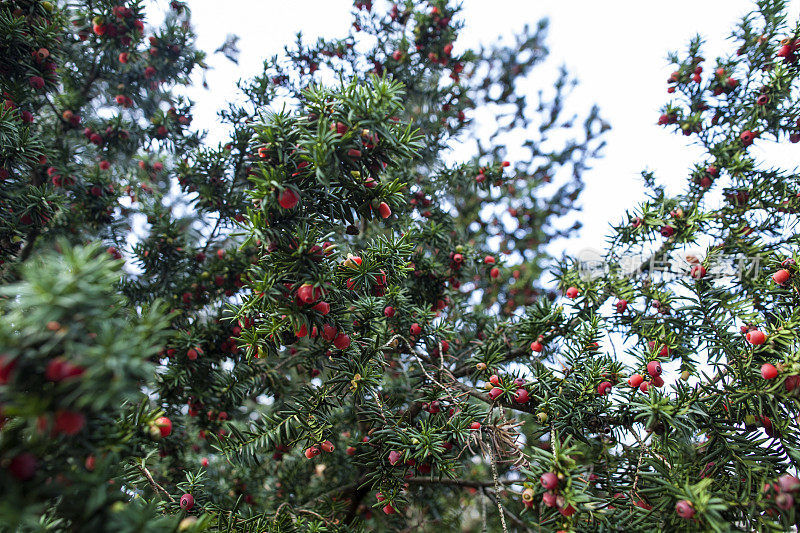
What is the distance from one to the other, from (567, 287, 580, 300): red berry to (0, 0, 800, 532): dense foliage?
0.04 ft

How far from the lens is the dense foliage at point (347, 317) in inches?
40.3

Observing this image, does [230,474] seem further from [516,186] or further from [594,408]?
[516,186]

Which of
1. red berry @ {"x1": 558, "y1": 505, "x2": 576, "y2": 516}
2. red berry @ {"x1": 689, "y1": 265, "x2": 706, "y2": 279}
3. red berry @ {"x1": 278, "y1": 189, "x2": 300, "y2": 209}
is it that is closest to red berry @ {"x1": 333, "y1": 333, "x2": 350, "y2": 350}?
red berry @ {"x1": 278, "y1": 189, "x2": 300, "y2": 209}

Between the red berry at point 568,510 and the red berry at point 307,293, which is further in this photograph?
the red berry at point 307,293

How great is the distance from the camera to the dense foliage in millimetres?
1024

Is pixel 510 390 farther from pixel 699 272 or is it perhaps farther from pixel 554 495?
pixel 699 272

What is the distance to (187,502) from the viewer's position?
5.50 ft

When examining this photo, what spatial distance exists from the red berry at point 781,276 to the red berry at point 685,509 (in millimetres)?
1263

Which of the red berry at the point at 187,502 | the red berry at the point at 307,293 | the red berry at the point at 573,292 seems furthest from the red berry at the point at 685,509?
the red berry at the point at 187,502

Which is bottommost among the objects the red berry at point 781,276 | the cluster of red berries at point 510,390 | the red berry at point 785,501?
the red berry at point 785,501

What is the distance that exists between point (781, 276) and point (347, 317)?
2113 mm

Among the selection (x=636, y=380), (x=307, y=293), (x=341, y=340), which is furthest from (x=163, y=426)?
(x=636, y=380)

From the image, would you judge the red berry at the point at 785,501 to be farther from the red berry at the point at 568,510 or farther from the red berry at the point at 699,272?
the red berry at the point at 699,272

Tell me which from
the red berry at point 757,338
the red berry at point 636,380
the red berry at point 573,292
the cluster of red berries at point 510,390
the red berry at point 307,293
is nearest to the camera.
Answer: the red berry at point 307,293
